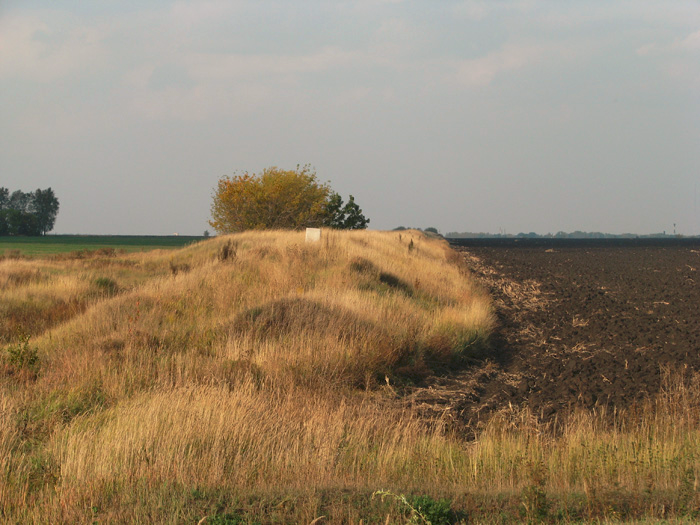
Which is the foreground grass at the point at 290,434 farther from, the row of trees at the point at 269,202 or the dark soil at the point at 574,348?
the row of trees at the point at 269,202

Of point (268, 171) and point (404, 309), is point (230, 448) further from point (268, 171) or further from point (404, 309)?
point (268, 171)

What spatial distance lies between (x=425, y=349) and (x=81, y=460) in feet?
25.5

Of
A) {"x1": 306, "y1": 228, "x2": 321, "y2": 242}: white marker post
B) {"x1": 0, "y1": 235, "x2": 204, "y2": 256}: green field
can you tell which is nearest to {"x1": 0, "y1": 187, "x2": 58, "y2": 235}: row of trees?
{"x1": 0, "y1": 235, "x2": 204, "y2": 256}: green field

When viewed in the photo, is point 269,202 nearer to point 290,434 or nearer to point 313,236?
point 313,236

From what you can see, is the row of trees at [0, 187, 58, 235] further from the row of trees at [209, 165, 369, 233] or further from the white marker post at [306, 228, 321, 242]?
the white marker post at [306, 228, 321, 242]

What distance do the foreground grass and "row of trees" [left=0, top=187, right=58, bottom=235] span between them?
Answer: 91561 millimetres

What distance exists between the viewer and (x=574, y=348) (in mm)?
13938

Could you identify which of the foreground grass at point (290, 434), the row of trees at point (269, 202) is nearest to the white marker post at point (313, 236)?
the foreground grass at point (290, 434)

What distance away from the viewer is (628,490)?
5164mm

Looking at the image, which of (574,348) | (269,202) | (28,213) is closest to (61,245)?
(269,202)

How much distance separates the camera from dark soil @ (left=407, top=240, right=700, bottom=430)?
969cm

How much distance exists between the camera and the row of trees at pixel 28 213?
93.8m

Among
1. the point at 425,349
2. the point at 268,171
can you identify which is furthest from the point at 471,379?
the point at 268,171

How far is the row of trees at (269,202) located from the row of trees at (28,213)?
58493 mm
